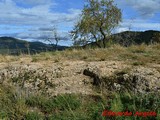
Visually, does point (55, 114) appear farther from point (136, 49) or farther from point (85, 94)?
point (136, 49)

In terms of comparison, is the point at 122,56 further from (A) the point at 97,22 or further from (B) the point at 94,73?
(A) the point at 97,22

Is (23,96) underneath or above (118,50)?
underneath

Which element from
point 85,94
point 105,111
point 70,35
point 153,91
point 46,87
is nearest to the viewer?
point 105,111

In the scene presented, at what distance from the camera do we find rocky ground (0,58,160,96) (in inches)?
357

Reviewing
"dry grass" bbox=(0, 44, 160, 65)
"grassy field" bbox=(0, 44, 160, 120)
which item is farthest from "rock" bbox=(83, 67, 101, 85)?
"dry grass" bbox=(0, 44, 160, 65)

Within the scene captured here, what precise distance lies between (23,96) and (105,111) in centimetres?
251

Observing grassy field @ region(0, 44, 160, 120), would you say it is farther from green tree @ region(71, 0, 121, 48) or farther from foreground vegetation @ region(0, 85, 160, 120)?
green tree @ region(71, 0, 121, 48)

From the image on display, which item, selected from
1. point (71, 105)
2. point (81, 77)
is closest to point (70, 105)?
point (71, 105)

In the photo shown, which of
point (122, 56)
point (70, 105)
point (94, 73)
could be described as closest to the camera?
point (70, 105)

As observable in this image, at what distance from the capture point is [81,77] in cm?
A: 998

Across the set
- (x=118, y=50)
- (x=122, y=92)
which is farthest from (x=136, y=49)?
(x=122, y=92)

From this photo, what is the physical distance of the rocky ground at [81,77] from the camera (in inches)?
357

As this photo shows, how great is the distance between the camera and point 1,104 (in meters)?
8.88

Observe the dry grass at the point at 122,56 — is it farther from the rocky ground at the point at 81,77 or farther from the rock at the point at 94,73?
the rock at the point at 94,73
